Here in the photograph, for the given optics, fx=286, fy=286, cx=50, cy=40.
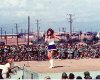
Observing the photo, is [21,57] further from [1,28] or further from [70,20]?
[1,28]

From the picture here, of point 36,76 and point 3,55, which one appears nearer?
point 36,76

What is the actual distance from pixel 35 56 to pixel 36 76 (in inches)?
368

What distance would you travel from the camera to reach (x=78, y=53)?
61.4 feet

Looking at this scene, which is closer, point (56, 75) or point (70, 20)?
point (56, 75)

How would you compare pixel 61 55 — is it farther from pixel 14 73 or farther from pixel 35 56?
pixel 14 73

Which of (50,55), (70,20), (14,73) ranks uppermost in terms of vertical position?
(70,20)

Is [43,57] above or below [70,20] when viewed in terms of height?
below

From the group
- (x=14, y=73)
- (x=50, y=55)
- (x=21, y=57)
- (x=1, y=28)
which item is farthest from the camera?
(x=1, y=28)

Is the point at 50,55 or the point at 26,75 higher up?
the point at 50,55

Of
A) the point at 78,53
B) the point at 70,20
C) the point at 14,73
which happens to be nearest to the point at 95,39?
the point at 70,20

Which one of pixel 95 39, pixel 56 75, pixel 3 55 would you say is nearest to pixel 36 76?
pixel 56 75

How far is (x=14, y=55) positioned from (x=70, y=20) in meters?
59.4

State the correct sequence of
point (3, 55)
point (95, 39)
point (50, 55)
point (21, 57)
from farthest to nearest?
1. point (95, 39)
2. point (21, 57)
3. point (3, 55)
4. point (50, 55)

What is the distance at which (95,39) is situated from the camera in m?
73.8
